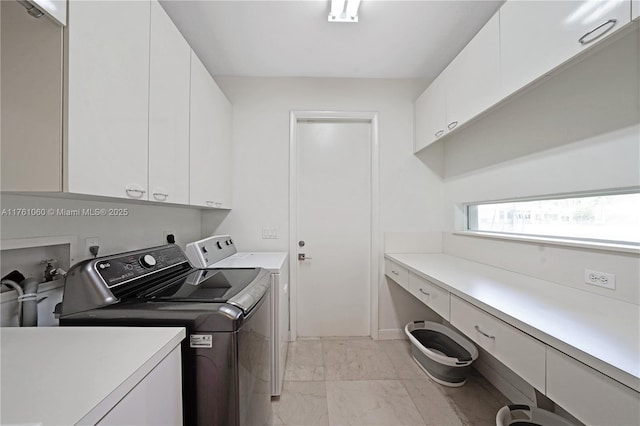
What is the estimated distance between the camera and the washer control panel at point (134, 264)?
1005mm

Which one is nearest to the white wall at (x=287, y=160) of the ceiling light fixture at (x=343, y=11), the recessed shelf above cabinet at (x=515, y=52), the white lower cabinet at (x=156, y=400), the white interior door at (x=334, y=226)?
the white interior door at (x=334, y=226)

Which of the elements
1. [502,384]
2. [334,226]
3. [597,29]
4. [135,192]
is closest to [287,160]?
[334,226]

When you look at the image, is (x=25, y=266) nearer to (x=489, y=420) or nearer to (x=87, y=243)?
(x=87, y=243)

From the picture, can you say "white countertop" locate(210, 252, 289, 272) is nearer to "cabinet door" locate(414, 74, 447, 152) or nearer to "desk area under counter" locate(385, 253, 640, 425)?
"desk area under counter" locate(385, 253, 640, 425)

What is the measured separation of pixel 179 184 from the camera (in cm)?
145

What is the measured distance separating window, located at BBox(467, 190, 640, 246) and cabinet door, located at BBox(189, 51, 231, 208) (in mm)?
2160

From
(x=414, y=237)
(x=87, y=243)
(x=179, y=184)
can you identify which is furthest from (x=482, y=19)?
(x=87, y=243)

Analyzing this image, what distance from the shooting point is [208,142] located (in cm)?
189

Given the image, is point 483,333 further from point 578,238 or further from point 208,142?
point 208,142

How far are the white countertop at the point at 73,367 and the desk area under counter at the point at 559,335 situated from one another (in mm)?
1197

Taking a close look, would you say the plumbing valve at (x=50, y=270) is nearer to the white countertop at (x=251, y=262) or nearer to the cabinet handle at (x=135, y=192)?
the cabinet handle at (x=135, y=192)

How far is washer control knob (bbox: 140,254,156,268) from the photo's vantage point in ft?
3.97

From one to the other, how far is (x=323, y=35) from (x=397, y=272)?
197 cm

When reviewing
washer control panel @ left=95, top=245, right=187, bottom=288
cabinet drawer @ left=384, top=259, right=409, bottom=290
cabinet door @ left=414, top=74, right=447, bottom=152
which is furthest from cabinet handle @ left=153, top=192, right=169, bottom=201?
cabinet door @ left=414, top=74, right=447, bottom=152
